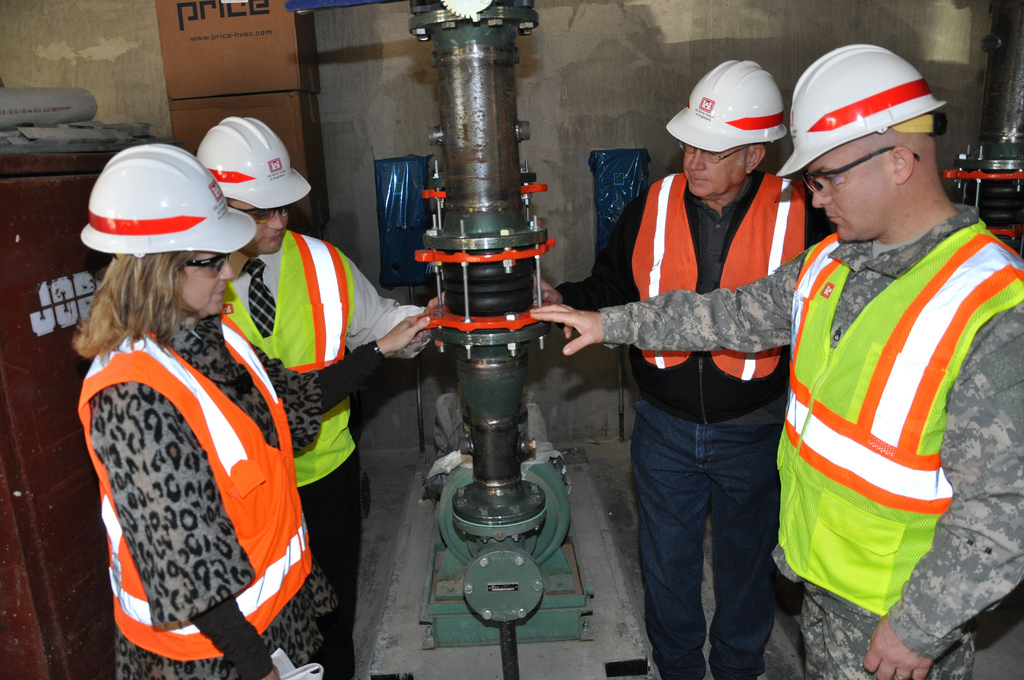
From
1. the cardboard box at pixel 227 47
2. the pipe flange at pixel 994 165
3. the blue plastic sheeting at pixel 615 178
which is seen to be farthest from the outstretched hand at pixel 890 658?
the cardboard box at pixel 227 47

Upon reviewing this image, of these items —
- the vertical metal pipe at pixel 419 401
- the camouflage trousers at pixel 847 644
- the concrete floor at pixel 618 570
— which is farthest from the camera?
the vertical metal pipe at pixel 419 401

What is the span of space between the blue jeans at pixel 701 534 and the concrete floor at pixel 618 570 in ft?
0.52

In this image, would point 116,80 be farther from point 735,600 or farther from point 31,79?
point 735,600

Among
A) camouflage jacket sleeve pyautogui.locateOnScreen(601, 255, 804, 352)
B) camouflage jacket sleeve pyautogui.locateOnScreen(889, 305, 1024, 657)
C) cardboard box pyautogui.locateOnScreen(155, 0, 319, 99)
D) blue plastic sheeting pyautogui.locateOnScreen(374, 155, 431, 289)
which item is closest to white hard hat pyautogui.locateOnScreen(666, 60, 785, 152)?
camouflage jacket sleeve pyautogui.locateOnScreen(601, 255, 804, 352)

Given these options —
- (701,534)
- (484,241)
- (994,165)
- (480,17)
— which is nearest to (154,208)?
(484,241)

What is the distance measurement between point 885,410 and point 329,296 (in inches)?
64.3

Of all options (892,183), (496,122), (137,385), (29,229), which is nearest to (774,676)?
(892,183)

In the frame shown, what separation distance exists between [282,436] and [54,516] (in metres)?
0.83

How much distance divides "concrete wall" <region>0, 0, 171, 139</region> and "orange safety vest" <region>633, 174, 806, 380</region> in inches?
125

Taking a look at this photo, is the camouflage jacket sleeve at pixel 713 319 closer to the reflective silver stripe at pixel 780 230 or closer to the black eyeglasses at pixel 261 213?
the reflective silver stripe at pixel 780 230

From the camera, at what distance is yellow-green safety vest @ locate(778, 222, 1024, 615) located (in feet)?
4.36

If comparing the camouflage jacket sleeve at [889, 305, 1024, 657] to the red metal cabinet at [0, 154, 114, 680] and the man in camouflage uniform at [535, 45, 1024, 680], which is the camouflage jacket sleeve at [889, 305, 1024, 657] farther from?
the red metal cabinet at [0, 154, 114, 680]

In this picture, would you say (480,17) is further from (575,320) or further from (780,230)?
(780,230)

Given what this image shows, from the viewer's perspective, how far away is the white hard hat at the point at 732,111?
2107 millimetres
